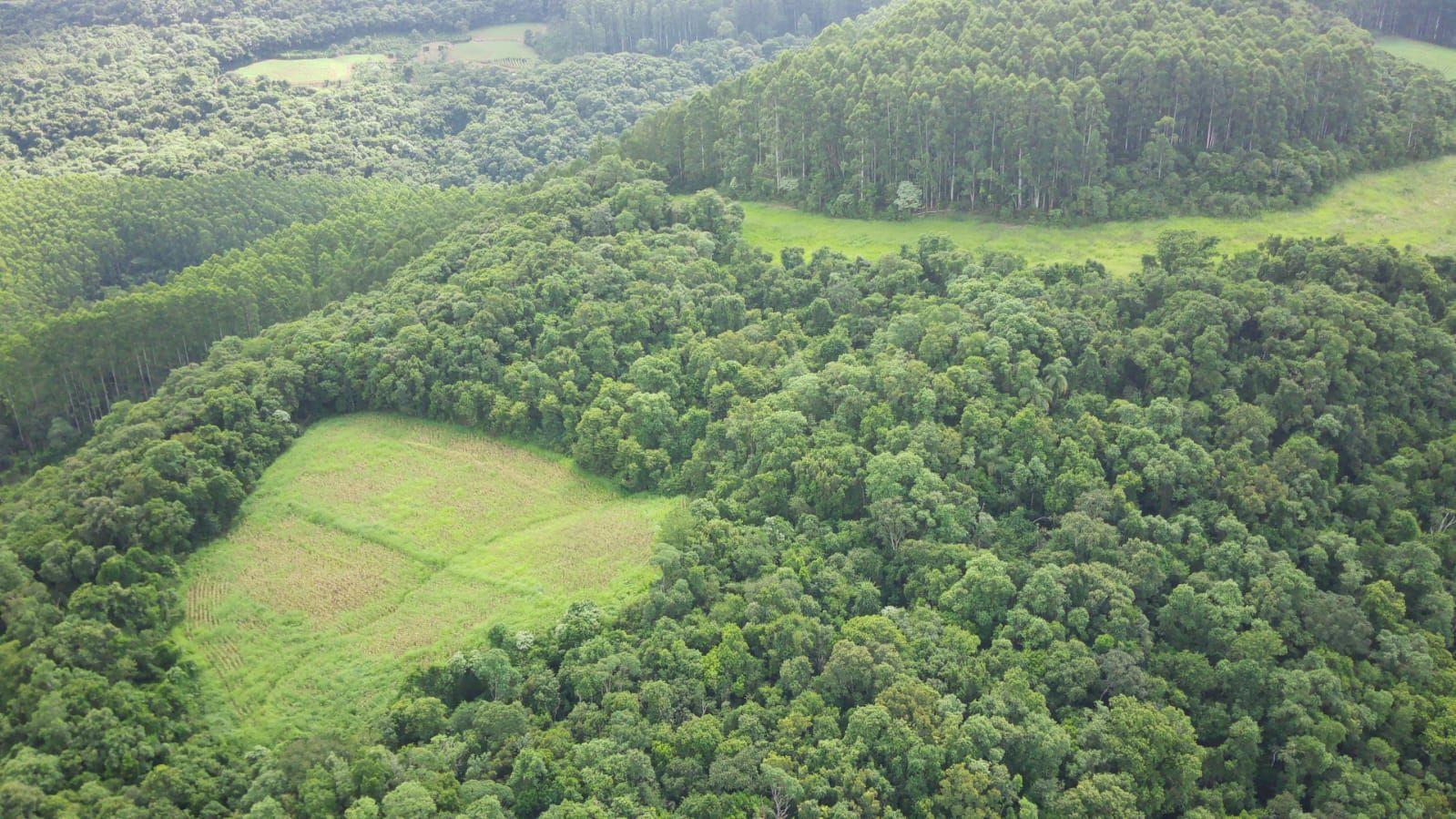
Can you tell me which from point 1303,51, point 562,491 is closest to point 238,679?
point 562,491

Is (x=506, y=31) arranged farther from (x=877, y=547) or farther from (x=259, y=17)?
(x=877, y=547)

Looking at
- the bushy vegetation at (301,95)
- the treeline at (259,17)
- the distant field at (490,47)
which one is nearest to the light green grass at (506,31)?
the distant field at (490,47)

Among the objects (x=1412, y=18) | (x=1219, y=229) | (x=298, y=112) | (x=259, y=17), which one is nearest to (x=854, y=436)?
(x=1219, y=229)

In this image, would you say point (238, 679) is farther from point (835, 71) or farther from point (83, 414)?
point (835, 71)

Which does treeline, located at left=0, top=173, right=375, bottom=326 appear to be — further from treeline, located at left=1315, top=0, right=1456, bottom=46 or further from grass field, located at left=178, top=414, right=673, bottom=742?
treeline, located at left=1315, top=0, right=1456, bottom=46

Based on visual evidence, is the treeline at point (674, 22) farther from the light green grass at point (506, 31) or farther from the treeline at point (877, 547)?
the treeline at point (877, 547)
